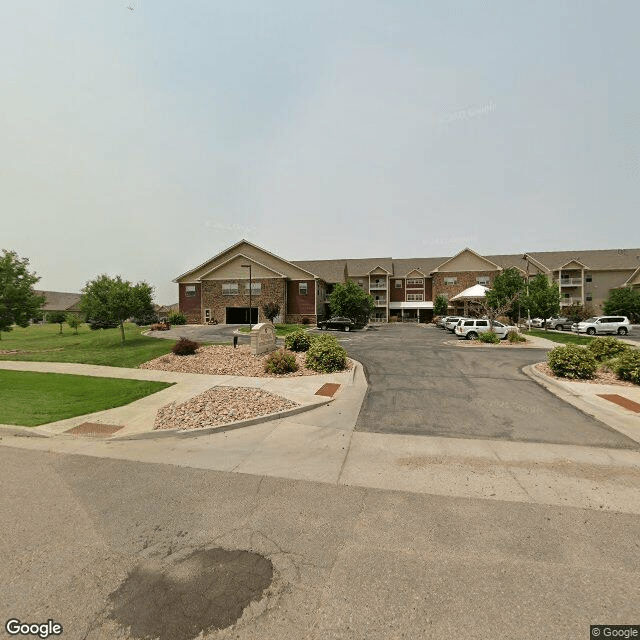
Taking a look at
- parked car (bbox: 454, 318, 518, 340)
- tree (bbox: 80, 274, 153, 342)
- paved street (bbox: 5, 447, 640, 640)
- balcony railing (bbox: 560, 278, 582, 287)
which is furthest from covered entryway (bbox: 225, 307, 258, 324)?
balcony railing (bbox: 560, 278, 582, 287)

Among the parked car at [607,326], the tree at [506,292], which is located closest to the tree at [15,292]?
the tree at [506,292]

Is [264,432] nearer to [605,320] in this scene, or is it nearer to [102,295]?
[102,295]

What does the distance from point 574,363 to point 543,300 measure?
18640mm

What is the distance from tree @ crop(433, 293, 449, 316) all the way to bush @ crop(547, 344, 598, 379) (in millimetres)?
38600

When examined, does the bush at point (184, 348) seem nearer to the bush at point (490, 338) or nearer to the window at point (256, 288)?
the bush at point (490, 338)

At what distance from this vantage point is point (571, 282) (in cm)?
5166

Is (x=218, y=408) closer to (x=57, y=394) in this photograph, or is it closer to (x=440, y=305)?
(x=57, y=394)

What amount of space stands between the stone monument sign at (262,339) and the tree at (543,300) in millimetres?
23858

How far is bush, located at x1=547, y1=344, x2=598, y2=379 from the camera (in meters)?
12.1

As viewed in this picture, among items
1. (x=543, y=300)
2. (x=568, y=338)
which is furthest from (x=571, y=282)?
(x=568, y=338)

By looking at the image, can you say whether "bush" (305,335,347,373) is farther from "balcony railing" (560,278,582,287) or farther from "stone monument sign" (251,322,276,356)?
"balcony railing" (560,278,582,287)

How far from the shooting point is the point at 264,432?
7344 millimetres

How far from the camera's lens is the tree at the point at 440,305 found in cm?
4997

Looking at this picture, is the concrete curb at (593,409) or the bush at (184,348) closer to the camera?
the concrete curb at (593,409)
